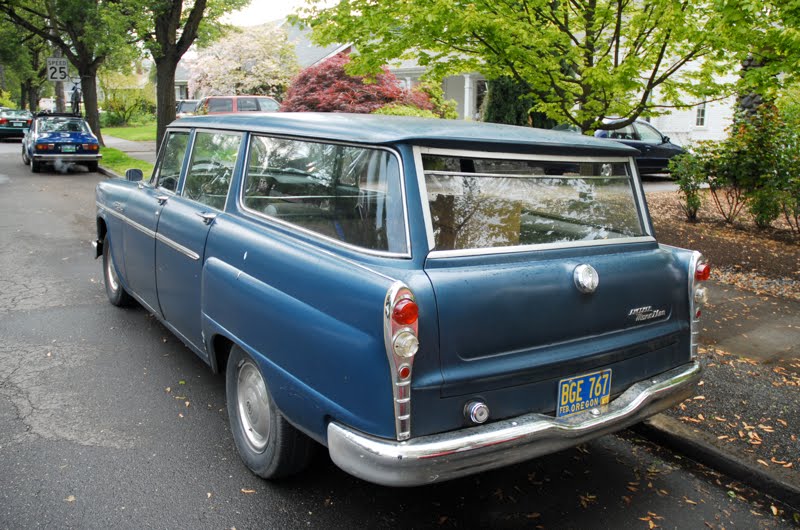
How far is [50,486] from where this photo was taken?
11.4 feet

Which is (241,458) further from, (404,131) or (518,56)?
(518,56)

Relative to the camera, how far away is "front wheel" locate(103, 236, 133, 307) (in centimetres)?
633

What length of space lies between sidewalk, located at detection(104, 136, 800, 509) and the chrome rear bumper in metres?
1.06

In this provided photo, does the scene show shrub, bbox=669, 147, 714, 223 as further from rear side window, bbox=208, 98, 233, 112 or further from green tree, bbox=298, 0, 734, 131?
rear side window, bbox=208, 98, 233, 112

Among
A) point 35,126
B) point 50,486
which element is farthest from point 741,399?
point 35,126

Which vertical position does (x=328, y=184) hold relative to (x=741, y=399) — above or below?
above

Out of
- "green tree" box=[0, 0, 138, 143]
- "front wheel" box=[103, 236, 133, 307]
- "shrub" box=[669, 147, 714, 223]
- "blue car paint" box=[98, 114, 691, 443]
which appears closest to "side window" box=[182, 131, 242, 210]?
"blue car paint" box=[98, 114, 691, 443]

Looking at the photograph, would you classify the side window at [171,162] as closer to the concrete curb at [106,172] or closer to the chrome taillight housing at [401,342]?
the chrome taillight housing at [401,342]

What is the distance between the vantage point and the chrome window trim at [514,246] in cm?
293

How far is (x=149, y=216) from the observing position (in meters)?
4.98

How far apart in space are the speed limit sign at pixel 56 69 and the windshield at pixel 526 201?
24.2 metres

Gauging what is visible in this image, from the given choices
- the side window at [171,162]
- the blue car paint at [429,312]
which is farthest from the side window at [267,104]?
the blue car paint at [429,312]

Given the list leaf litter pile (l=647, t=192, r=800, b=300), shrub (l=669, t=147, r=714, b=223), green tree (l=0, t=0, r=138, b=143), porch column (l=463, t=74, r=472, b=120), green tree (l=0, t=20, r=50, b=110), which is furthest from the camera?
green tree (l=0, t=20, r=50, b=110)

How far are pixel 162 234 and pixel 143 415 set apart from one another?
121 cm
